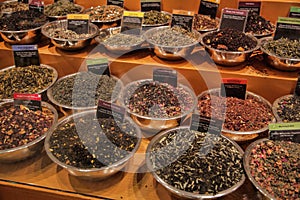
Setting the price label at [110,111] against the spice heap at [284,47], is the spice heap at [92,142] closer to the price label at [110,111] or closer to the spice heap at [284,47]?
the price label at [110,111]

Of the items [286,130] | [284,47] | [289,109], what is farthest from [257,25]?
[286,130]

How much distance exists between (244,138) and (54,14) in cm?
205

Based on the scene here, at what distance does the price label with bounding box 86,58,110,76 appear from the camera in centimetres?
238

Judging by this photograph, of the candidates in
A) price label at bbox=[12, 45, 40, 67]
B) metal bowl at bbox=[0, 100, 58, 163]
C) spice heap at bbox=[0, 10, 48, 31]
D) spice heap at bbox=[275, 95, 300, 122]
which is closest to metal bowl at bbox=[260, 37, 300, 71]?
spice heap at bbox=[275, 95, 300, 122]

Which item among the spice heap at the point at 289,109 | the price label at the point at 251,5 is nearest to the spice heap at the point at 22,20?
the price label at the point at 251,5

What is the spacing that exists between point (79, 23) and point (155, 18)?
65cm

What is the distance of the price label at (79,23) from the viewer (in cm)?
264

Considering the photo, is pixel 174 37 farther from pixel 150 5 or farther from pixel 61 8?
pixel 61 8

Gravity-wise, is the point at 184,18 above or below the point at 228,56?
above

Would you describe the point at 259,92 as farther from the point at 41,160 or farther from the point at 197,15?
the point at 41,160

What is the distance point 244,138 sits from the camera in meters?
1.96

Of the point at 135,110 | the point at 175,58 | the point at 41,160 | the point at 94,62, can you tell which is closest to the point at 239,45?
the point at 175,58

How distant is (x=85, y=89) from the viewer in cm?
224

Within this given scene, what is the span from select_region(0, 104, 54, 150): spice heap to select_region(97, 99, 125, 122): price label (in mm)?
339
